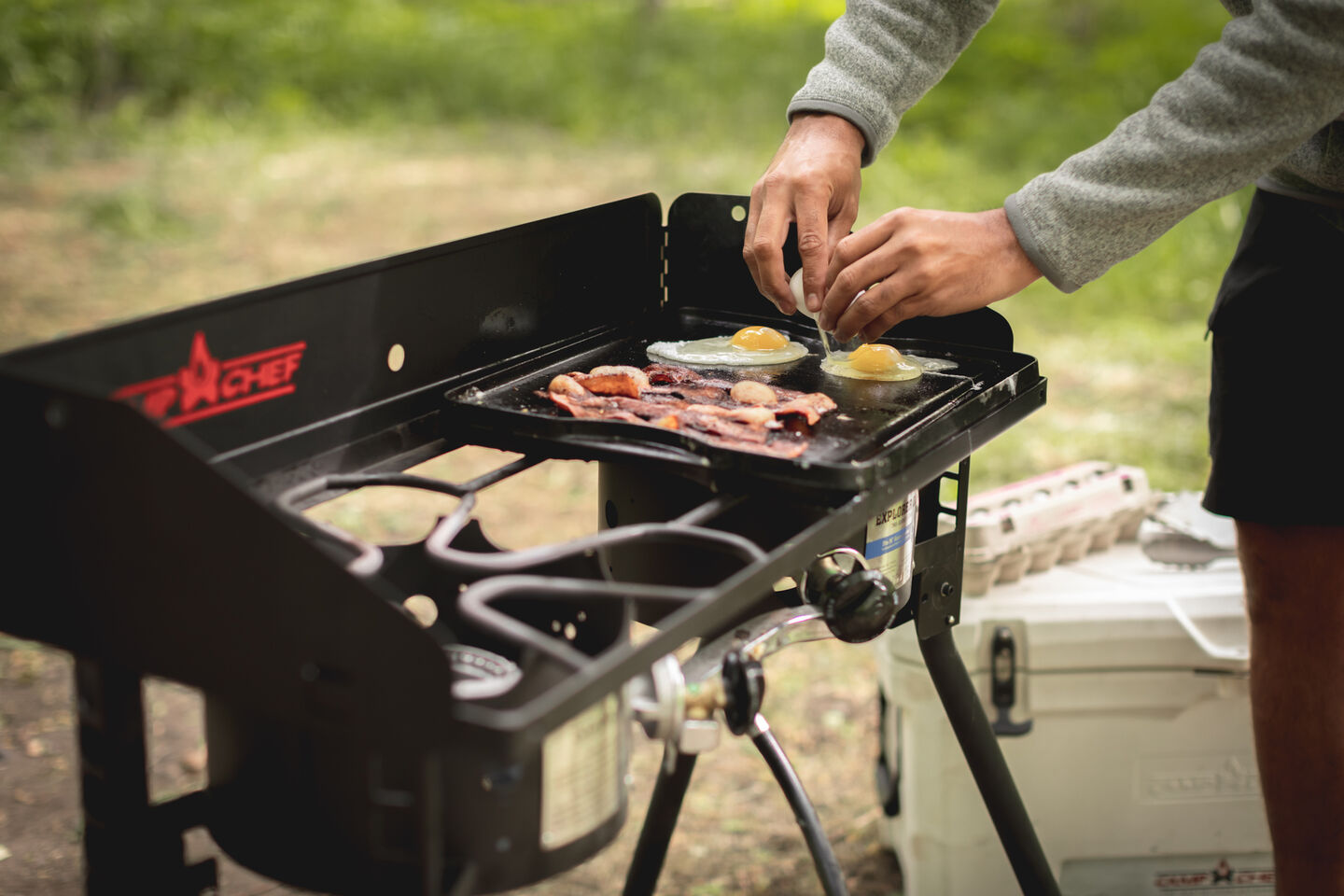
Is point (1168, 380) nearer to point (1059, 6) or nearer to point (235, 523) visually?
point (235, 523)

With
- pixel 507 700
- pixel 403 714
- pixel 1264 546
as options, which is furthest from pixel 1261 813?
pixel 403 714

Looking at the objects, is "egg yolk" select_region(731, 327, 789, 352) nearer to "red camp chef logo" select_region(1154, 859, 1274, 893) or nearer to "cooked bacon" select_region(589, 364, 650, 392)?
"cooked bacon" select_region(589, 364, 650, 392)

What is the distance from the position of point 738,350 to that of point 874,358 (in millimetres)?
227

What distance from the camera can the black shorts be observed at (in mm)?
1906

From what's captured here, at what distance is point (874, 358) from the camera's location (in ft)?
6.29

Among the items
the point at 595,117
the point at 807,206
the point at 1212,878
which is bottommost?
the point at 1212,878

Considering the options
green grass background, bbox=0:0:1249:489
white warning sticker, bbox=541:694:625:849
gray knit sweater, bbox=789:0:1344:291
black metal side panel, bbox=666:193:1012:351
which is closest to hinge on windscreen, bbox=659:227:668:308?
black metal side panel, bbox=666:193:1012:351

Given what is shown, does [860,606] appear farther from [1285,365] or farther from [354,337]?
[1285,365]

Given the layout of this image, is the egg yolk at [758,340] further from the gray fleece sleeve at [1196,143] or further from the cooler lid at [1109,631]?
the cooler lid at [1109,631]

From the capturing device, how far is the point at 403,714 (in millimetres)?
1081

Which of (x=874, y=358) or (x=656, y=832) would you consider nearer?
(x=874, y=358)

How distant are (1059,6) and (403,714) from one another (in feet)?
51.3

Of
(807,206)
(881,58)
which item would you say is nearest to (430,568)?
(807,206)

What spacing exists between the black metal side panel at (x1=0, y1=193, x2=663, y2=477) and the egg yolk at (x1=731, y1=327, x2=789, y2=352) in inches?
9.3
